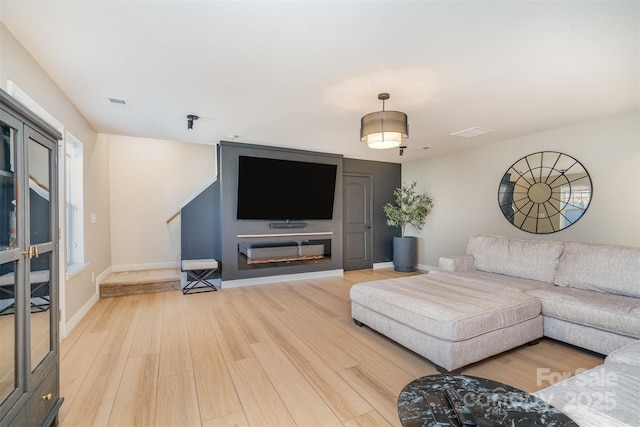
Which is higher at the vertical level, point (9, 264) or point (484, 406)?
point (9, 264)

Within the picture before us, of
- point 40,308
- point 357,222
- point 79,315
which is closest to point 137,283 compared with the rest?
point 79,315

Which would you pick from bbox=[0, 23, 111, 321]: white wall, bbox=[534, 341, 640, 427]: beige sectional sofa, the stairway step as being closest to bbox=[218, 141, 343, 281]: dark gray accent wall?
the stairway step

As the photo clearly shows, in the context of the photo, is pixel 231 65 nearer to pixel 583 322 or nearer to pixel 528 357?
pixel 528 357

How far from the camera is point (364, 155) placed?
6020 millimetres

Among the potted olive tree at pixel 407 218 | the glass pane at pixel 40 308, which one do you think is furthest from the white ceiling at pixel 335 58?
the potted olive tree at pixel 407 218

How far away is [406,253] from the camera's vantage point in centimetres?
610

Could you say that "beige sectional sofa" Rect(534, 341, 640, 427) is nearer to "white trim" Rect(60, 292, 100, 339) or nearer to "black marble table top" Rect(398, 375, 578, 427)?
"black marble table top" Rect(398, 375, 578, 427)

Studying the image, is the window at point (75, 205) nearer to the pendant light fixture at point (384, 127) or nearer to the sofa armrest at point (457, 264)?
the pendant light fixture at point (384, 127)

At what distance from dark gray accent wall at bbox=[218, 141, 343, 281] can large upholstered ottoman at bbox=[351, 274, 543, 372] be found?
2.47 metres

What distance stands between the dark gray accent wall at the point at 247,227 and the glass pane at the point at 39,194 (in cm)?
320

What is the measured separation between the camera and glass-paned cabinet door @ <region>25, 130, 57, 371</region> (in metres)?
1.40

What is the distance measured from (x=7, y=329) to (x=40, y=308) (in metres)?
0.25

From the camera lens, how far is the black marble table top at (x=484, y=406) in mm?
1096

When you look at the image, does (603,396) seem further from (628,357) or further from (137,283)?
(137,283)
